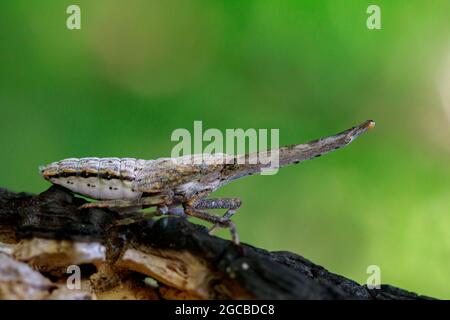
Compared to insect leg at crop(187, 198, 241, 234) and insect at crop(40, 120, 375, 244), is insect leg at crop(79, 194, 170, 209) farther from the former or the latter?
insect leg at crop(187, 198, 241, 234)

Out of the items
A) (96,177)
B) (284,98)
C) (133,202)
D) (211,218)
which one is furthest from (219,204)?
(284,98)

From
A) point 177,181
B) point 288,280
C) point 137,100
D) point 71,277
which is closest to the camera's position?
point 288,280

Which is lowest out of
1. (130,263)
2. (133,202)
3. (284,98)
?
(130,263)

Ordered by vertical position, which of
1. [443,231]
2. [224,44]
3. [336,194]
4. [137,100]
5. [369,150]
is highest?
[224,44]

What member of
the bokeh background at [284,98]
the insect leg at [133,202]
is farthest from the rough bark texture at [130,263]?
the bokeh background at [284,98]

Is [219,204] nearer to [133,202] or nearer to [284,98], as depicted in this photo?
[133,202]
